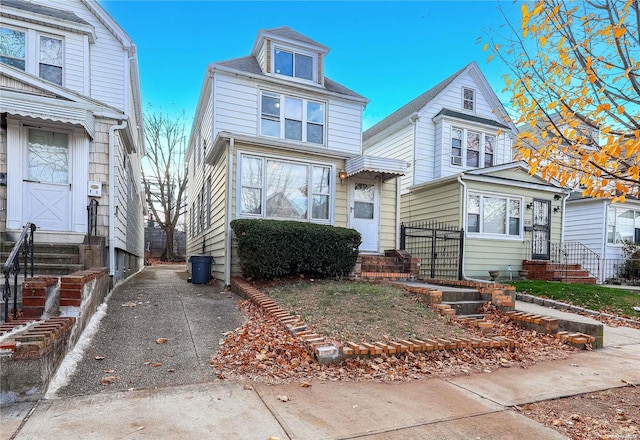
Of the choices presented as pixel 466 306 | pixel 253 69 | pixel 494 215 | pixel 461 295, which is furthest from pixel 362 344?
pixel 494 215

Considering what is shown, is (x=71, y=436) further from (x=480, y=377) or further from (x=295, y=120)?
(x=295, y=120)

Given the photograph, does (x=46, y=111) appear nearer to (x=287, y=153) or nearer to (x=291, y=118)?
(x=287, y=153)

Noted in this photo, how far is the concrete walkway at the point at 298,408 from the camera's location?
2412 mm

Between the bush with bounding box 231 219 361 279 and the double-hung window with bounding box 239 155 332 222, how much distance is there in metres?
1.25

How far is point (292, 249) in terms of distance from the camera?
23.5 ft

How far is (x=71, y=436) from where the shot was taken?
7.48 ft

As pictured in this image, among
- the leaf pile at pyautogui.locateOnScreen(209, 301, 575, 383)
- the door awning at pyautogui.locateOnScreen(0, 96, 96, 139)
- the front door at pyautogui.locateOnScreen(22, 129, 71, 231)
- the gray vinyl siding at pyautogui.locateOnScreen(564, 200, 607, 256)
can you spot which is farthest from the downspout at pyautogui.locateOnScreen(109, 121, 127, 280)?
the gray vinyl siding at pyautogui.locateOnScreen(564, 200, 607, 256)

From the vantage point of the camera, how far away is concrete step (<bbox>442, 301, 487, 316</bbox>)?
6062 millimetres

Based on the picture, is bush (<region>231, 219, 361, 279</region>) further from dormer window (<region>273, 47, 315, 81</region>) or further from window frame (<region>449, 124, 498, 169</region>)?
window frame (<region>449, 124, 498, 169</region>)

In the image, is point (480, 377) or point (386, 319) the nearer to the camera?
point (480, 377)

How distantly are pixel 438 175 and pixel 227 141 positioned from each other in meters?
7.99

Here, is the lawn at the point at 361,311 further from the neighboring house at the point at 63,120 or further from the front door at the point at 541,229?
the front door at the point at 541,229

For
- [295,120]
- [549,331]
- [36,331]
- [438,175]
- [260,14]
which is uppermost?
[260,14]

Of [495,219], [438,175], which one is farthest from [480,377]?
[438,175]
